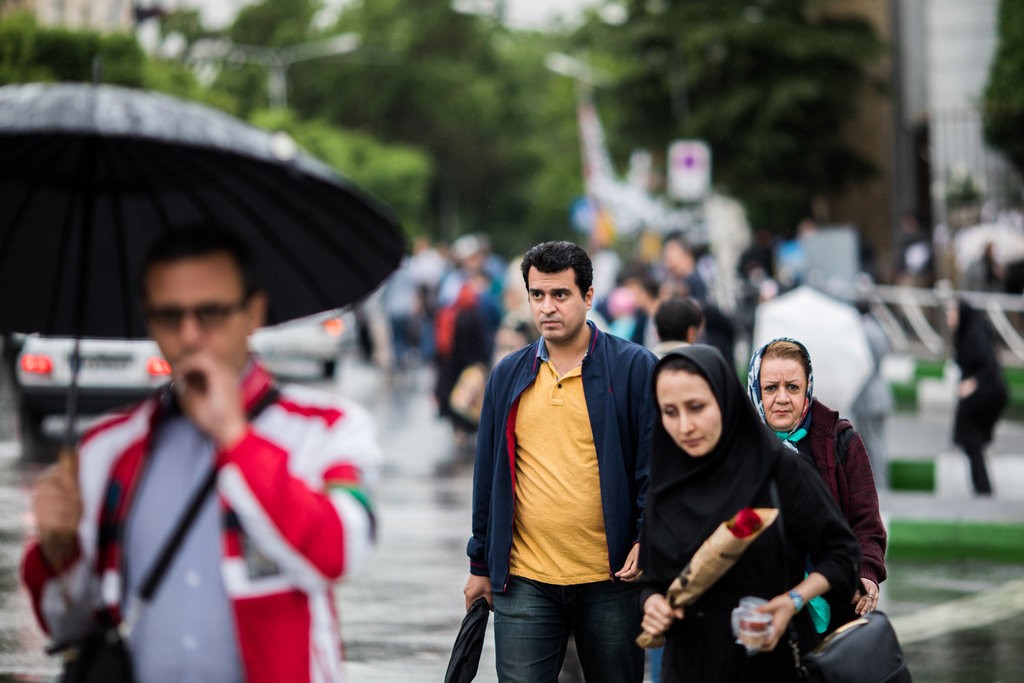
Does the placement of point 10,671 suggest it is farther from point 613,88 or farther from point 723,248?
point 613,88

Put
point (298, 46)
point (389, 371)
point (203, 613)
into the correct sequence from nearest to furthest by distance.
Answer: point (203, 613) < point (389, 371) < point (298, 46)

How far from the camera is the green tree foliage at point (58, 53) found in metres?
27.0

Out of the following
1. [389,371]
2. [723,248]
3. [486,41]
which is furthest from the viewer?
[486,41]

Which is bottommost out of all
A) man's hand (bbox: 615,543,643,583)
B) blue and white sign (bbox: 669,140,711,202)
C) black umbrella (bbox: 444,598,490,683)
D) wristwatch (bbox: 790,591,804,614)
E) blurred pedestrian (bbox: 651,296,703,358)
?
black umbrella (bbox: 444,598,490,683)

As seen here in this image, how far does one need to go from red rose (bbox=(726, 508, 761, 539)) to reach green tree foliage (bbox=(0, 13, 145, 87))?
23413mm

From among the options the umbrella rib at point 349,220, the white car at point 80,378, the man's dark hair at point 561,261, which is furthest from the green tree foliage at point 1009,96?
the umbrella rib at point 349,220

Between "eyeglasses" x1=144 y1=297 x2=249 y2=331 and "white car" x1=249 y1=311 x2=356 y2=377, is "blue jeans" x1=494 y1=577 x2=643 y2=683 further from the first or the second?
"white car" x1=249 y1=311 x2=356 y2=377

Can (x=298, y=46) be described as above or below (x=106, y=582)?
above

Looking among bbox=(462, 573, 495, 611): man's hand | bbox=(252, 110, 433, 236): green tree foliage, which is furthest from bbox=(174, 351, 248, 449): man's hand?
bbox=(252, 110, 433, 236): green tree foliage

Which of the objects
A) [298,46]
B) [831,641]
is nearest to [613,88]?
[831,641]

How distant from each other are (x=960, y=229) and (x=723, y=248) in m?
9.99

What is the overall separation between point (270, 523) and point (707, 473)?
5.10 ft

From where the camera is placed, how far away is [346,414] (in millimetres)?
3180

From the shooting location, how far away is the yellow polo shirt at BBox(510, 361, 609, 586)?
212 inches
